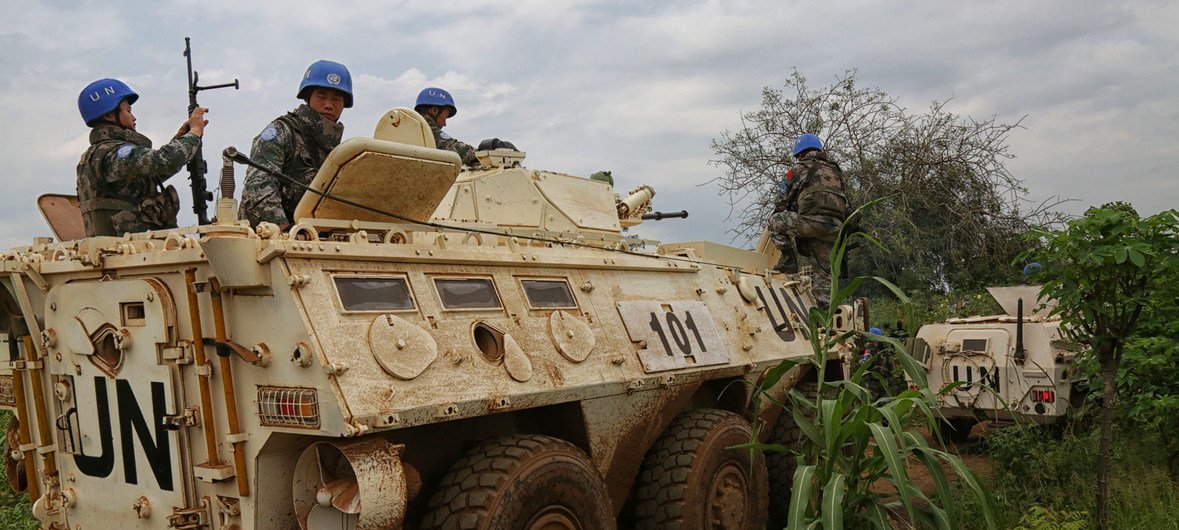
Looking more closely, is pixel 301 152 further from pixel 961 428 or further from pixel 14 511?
pixel 961 428

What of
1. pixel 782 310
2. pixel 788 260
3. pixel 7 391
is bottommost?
pixel 782 310

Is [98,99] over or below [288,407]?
over

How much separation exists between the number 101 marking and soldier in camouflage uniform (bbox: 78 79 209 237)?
2901mm

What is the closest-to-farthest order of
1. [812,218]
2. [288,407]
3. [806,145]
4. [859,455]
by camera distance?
[288,407]
[859,455]
[812,218]
[806,145]

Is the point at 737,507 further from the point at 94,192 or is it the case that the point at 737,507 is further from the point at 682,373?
the point at 94,192

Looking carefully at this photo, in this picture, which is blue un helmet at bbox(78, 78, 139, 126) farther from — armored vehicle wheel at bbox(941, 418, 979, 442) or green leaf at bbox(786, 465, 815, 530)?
armored vehicle wheel at bbox(941, 418, 979, 442)

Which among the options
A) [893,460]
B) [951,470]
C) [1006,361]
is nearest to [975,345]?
[1006,361]

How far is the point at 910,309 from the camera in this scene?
5008 millimetres

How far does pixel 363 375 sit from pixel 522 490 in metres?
0.92

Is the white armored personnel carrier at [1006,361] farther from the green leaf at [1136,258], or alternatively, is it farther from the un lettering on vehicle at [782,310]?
the green leaf at [1136,258]

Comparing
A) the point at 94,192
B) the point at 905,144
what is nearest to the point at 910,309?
the point at 94,192

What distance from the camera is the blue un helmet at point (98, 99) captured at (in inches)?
251

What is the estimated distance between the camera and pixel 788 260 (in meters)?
9.73

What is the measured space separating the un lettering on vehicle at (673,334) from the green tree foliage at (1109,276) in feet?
6.59
